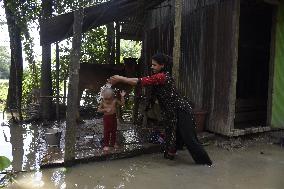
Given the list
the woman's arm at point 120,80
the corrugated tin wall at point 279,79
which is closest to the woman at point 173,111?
the woman's arm at point 120,80

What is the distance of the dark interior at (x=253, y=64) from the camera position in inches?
394

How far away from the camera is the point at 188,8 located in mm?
8930

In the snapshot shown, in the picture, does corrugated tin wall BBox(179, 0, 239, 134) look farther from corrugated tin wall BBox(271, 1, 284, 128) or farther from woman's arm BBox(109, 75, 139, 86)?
woman's arm BBox(109, 75, 139, 86)

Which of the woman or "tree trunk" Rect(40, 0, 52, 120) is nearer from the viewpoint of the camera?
the woman

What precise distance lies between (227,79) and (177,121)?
206 cm

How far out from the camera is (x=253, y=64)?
35.0 ft

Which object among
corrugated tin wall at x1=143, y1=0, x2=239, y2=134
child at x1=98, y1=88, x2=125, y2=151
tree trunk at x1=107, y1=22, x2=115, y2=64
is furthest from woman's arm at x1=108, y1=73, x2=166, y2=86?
tree trunk at x1=107, y1=22, x2=115, y2=64

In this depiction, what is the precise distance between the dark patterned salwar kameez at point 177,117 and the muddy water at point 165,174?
0.27m

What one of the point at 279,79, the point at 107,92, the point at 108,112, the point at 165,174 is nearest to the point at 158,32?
the point at 279,79

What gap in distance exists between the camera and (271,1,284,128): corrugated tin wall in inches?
340

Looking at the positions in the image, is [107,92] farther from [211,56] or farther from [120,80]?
[211,56]

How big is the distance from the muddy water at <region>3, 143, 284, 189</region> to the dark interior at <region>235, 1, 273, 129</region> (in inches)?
128

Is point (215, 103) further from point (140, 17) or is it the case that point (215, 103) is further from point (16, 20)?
point (16, 20)

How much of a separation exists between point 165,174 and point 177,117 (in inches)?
44.3
